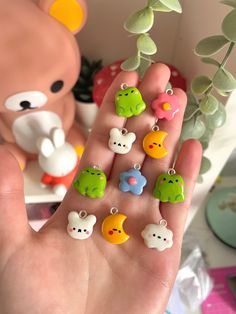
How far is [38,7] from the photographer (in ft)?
2.21

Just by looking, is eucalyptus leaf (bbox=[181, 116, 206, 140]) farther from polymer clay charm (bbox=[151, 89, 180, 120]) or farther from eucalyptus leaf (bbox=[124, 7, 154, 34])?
eucalyptus leaf (bbox=[124, 7, 154, 34])

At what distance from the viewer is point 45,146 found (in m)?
0.76

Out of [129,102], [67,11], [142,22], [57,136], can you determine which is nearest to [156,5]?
[142,22]

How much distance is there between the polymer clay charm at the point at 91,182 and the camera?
56cm

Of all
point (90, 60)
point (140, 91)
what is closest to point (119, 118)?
point (140, 91)

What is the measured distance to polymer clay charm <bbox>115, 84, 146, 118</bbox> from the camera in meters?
0.57

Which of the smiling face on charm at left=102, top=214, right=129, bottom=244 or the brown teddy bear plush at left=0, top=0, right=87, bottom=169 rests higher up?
the brown teddy bear plush at left=0, top=0, right=87, bottom=169

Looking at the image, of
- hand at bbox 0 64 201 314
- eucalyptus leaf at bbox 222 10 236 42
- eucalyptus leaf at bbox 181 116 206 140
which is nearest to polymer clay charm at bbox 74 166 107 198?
hand at bbox 0 64 201 314

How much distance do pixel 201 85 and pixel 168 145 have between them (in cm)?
10

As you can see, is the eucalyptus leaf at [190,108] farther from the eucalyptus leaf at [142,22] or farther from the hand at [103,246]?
the eucalyptus leaf at [142,22]

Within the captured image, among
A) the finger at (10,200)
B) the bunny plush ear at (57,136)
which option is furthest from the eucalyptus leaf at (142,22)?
the bunny plush ear at (57,136)

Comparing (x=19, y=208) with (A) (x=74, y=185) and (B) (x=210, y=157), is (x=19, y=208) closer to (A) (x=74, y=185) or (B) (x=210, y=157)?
(A) (x=74, y=185)

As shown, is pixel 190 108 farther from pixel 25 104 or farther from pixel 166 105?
pixel 25 104

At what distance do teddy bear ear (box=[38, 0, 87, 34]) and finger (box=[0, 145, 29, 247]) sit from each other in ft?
0.95
